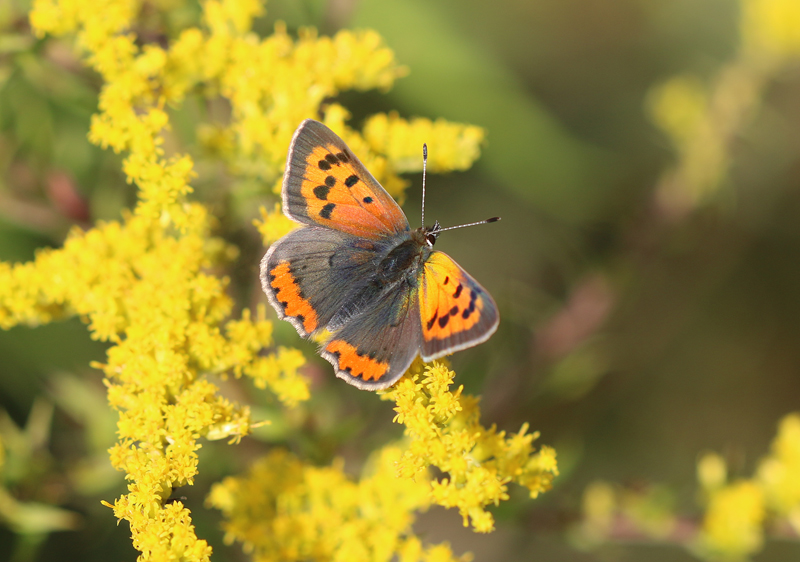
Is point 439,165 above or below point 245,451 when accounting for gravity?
above

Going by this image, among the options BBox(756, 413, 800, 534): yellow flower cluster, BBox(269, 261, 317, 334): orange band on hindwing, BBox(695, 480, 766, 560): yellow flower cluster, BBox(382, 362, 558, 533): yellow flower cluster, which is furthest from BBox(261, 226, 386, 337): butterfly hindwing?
BBox(756, 413, 800, 534): yellow flower cluster

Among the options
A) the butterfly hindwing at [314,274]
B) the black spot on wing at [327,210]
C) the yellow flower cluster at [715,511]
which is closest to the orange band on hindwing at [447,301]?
the butterfly hindwing at [314,274]

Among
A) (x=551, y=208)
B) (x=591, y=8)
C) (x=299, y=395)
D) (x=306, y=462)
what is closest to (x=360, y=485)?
(x=306, y=462)

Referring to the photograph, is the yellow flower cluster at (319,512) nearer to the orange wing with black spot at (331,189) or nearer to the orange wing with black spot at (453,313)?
the orange wing with black spot at (453,313)

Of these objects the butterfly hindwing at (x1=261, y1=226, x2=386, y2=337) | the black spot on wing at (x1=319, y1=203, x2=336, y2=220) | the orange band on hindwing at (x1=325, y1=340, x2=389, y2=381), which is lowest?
the orange band on hindwing at (x1=325, y1=340, x2=389, y2=381)

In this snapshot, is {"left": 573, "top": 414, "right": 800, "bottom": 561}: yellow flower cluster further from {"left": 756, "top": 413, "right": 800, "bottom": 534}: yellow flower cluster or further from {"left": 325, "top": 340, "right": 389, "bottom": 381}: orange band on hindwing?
{"left": 325, "top": 340, "right": 389, "bottom": 381}: orange band on hindwing

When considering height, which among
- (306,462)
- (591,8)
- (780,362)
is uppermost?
(591,8)

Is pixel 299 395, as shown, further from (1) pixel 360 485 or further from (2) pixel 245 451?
(2) pixel 245 451

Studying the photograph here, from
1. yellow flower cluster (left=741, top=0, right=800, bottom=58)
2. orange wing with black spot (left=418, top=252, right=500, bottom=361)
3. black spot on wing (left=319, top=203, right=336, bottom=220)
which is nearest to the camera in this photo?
orange wing with black spot (left=418, top=252, right=500, bottom=361)
